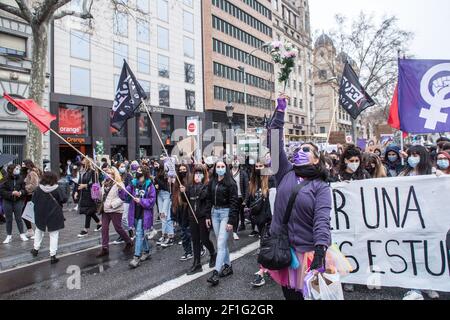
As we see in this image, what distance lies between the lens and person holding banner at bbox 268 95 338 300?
10.8 ft

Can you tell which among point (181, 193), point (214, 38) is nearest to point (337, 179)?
point (181, 193)

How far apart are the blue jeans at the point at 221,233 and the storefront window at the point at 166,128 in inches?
1134

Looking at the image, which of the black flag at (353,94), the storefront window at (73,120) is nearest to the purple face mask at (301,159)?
the black flag at (353,94)

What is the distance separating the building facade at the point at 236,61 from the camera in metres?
39.8

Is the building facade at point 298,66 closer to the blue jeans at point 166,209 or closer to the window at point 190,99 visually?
the window at point 190,99

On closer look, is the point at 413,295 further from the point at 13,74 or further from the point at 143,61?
the point at 143,61

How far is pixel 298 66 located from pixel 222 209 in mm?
59833

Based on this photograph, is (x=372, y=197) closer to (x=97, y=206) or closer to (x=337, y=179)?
(x=337, y=179)

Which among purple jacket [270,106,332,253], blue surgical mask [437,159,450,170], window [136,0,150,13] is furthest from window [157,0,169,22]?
purple jacket [270,106,332,253]

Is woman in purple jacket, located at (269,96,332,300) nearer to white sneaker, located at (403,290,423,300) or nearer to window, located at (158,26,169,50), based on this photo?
white sneaker, located at (403,290,423,300)

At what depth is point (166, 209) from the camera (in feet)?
29.7

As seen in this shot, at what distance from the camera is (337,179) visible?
5828 mm

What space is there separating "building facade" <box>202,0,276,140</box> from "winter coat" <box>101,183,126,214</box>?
27.9 m

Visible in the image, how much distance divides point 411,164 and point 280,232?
2.71m
